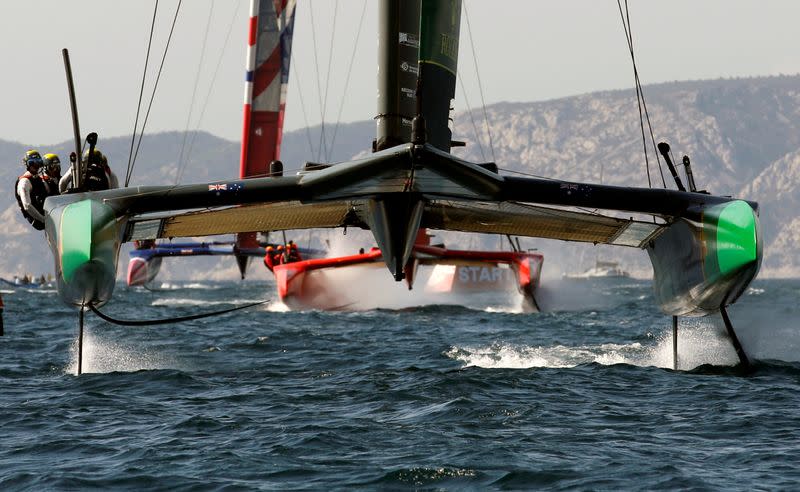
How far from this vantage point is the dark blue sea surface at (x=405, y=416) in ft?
19.7

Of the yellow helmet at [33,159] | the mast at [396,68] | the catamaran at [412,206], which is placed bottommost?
the catamaran at [412,206]

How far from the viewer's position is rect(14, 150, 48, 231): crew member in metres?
10.7

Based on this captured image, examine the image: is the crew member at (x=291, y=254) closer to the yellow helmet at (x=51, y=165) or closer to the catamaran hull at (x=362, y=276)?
the catamaran hull at (x=362, y=276)

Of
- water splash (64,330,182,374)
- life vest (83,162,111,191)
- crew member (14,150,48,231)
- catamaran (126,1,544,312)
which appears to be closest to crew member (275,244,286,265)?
catamaran (126,1,544,312)

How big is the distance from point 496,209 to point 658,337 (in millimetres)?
5939

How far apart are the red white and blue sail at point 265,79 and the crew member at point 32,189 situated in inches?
643

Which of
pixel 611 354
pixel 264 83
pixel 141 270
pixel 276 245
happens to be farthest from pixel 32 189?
pixel 141 270

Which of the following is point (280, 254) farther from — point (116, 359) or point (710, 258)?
point (710, 258)

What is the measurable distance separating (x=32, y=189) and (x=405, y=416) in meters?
4.74

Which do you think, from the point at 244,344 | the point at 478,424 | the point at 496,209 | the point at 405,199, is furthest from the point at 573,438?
the point at 244,344

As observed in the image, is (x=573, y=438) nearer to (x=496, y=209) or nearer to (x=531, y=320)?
(x=496, y=209)

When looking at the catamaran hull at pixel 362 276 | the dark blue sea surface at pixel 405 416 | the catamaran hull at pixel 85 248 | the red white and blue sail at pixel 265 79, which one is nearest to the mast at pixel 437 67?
the dark blue sea surface at pixel 405 416

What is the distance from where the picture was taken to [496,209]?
9562 millimetres

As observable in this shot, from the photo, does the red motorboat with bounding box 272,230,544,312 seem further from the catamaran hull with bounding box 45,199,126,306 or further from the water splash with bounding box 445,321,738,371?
the catamaran hull with bounding box 45,199,126,306
